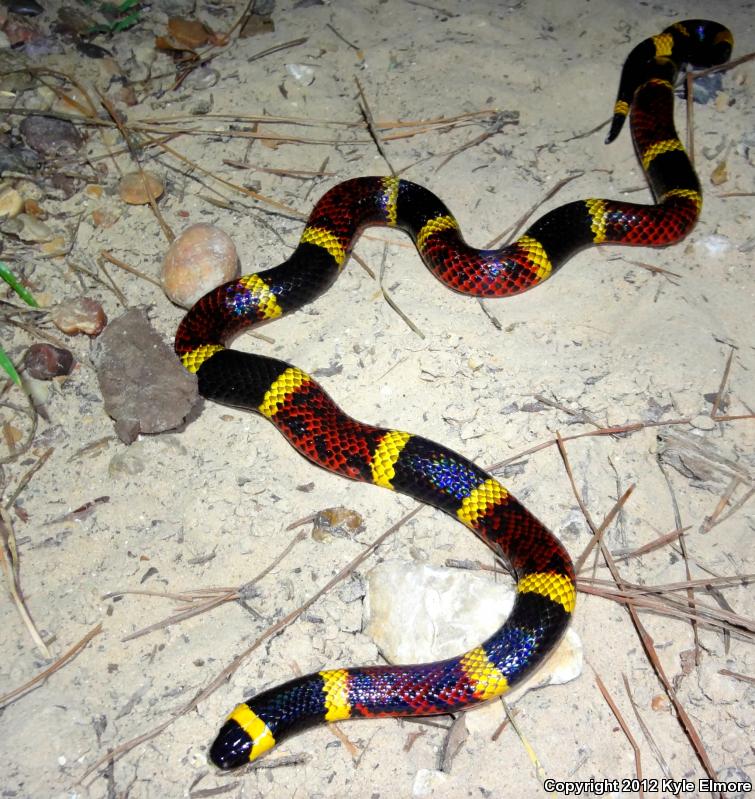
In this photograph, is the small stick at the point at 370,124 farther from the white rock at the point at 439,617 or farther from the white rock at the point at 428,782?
the white rock at the point at 428,782

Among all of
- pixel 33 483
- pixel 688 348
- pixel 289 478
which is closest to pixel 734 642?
pixel 688 348

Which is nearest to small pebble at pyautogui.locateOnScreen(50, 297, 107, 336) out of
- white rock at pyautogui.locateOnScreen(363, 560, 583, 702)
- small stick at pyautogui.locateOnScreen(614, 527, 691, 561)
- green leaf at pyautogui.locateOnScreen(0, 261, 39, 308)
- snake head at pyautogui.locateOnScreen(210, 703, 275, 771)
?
green leaf at pyautogui.locateOnScreen(0, 261, 39, 308)

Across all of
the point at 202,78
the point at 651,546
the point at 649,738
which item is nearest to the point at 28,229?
the point at 202,78

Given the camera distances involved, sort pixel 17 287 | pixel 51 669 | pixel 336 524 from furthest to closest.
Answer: pixel 17 287 → pixel 336 524 → pixel 51 669

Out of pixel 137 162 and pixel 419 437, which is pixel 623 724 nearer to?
pixel 419 437

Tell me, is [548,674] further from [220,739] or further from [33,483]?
[33,483]

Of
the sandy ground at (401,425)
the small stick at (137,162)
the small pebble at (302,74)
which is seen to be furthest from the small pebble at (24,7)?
the small pebble at (302,74)

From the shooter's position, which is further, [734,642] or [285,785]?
[734,642]
